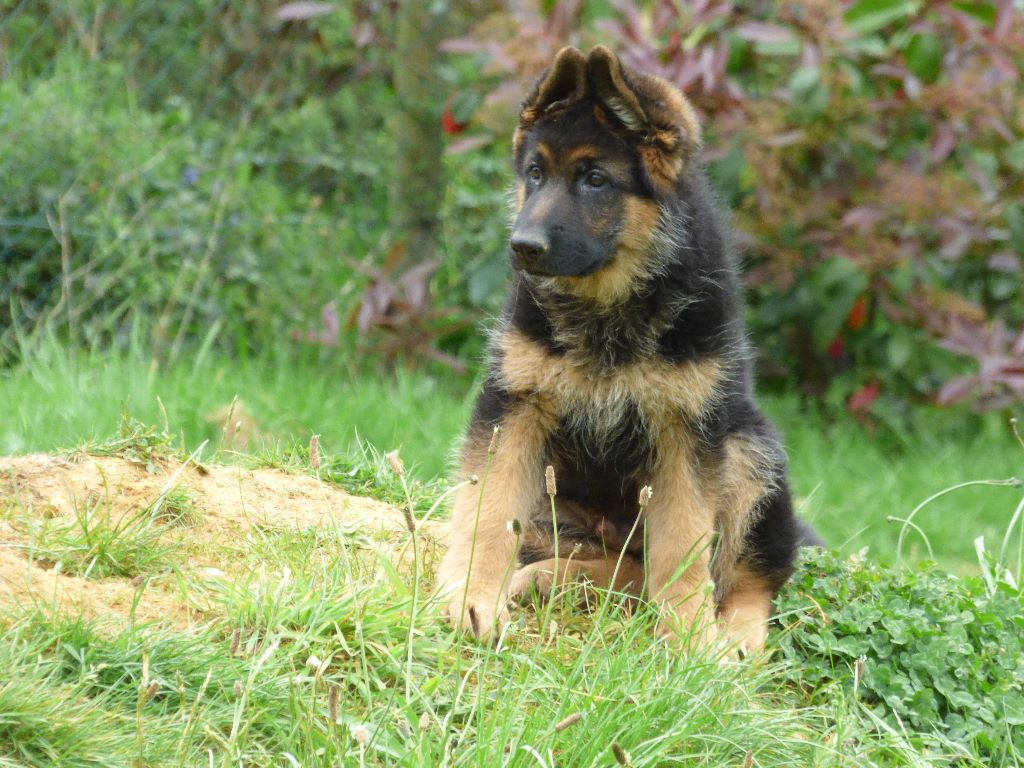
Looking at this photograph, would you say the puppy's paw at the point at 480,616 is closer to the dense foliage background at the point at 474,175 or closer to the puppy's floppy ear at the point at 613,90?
A: the puppy's floppy ear at the point at 613,90

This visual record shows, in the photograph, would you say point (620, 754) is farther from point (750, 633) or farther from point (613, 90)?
point (613, 90)

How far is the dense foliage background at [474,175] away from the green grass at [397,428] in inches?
9.4

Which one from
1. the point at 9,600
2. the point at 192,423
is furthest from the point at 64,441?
the point at 9,600

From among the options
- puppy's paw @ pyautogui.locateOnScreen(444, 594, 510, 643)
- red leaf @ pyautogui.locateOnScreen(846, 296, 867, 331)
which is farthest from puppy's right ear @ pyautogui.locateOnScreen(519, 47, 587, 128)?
red leaf @ pyautogui.locateOnScreen(846, 296, 867, 331)

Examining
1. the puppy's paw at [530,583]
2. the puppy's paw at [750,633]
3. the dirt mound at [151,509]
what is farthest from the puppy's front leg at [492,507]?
the puppy's paw at [750,633]

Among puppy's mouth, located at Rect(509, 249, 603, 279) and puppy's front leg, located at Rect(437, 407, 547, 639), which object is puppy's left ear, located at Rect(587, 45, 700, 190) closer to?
puppy's mouth, located at Rect(509, 249, 603, 279)

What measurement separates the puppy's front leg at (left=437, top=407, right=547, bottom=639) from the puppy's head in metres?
0.52

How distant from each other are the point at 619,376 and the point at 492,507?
57 centimetres

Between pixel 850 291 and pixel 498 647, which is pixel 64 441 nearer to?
pixel 498 647

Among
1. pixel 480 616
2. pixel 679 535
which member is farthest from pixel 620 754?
pixel 679 535

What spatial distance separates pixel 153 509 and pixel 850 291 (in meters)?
4.75

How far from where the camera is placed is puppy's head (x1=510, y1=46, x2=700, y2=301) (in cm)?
Answer: 407

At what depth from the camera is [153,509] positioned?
3998 millimetres

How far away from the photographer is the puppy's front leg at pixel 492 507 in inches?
156
